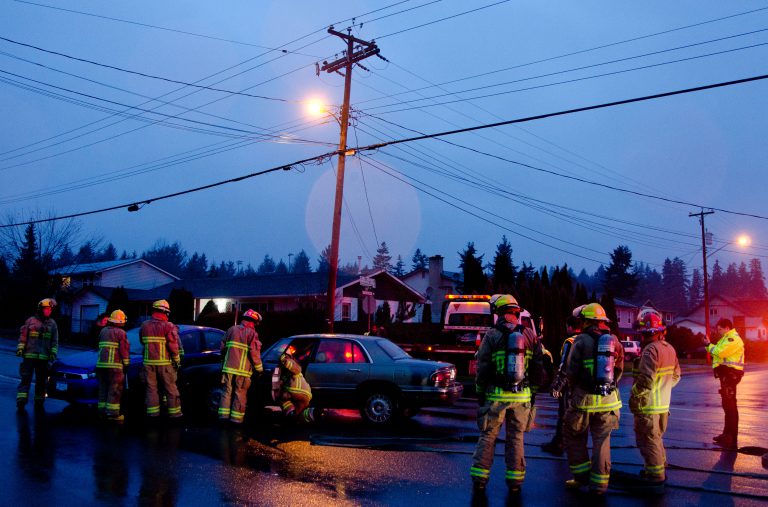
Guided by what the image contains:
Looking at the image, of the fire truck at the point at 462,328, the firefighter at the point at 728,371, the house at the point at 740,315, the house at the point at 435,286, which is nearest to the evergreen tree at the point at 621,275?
the house at the point at 740,315

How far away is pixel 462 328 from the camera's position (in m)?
24.3

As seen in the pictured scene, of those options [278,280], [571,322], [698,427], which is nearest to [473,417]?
[698,427]

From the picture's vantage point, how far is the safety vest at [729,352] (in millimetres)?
10750

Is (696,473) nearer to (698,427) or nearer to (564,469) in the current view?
(564,469)

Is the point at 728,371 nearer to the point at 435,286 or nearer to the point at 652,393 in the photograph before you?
the point at 652,393

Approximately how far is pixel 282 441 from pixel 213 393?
255cm

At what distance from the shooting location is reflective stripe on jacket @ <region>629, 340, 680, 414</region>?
7.21 metres

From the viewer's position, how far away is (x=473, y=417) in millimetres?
13078

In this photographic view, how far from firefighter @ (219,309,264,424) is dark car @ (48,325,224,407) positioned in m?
1.53

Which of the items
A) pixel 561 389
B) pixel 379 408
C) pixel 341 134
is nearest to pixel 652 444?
pixel 561 389

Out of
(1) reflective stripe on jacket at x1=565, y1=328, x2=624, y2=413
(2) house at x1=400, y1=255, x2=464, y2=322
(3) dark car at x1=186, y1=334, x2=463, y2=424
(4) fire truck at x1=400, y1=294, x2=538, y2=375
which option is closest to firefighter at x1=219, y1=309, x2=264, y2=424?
(3) dark car at x1=186, y1=334, x2=463, y2=424

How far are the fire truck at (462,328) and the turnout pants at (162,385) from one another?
1262cm

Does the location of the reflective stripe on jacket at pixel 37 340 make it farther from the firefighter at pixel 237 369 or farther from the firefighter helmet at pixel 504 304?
the firefighter helmet at pixel 504 304

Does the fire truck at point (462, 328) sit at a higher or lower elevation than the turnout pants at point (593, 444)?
higher
